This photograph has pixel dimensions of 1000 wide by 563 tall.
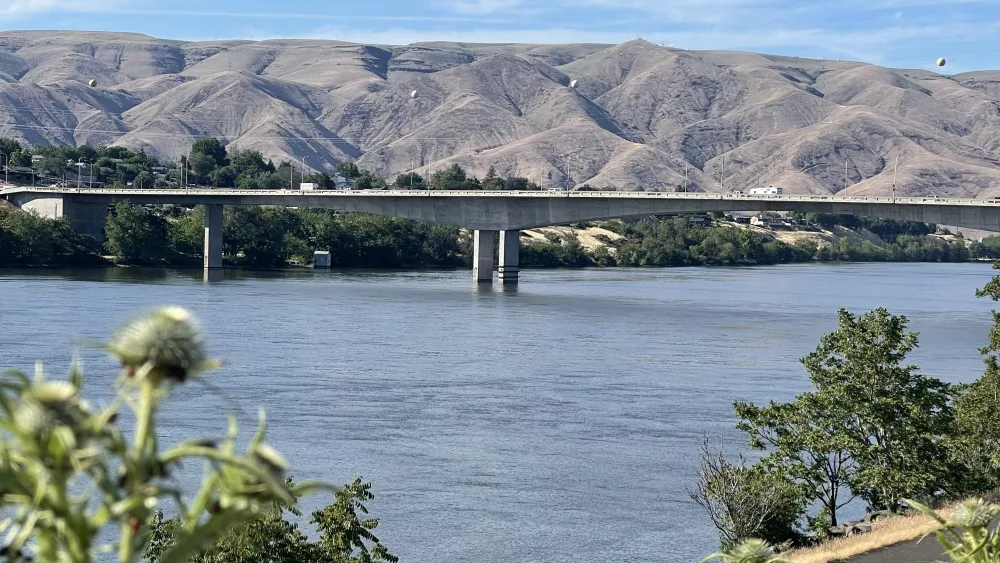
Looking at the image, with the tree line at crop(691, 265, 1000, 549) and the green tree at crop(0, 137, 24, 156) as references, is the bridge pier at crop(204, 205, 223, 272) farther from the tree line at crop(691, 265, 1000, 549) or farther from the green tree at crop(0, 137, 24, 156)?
the tree line at crop(691, 265, 1000, 549)

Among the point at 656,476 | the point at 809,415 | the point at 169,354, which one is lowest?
the point at 656,476

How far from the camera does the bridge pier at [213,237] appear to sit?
387 ft

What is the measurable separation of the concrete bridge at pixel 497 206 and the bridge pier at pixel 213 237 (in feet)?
0.28

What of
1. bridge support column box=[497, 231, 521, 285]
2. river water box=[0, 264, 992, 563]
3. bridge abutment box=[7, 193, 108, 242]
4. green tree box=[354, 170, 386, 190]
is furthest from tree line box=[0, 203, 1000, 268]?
bridge support column box=[497, 231, 521, 285]

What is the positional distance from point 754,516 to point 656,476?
7602 mm

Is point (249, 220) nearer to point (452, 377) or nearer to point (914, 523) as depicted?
point (452, 377)

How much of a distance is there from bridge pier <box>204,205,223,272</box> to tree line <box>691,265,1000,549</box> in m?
92.1

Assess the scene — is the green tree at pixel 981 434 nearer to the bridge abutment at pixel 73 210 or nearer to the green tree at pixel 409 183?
the bridge abutment at pixel 73 210

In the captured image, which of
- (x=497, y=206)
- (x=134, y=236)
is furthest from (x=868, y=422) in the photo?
(x=134, y=236)

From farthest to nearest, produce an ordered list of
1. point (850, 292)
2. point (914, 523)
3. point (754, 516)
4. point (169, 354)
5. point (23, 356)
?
point (850, 292) < point (23, 356) < point (754, 516) < point (914, 523) < point (169, 354)

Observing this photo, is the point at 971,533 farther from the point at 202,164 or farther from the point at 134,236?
the point at 202,164

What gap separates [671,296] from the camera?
3844 inches

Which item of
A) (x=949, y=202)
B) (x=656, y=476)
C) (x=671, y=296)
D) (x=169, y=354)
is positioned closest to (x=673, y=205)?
(x=671, y=296)

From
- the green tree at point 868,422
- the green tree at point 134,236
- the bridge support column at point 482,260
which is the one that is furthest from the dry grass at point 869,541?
the green tree at point 134,236
